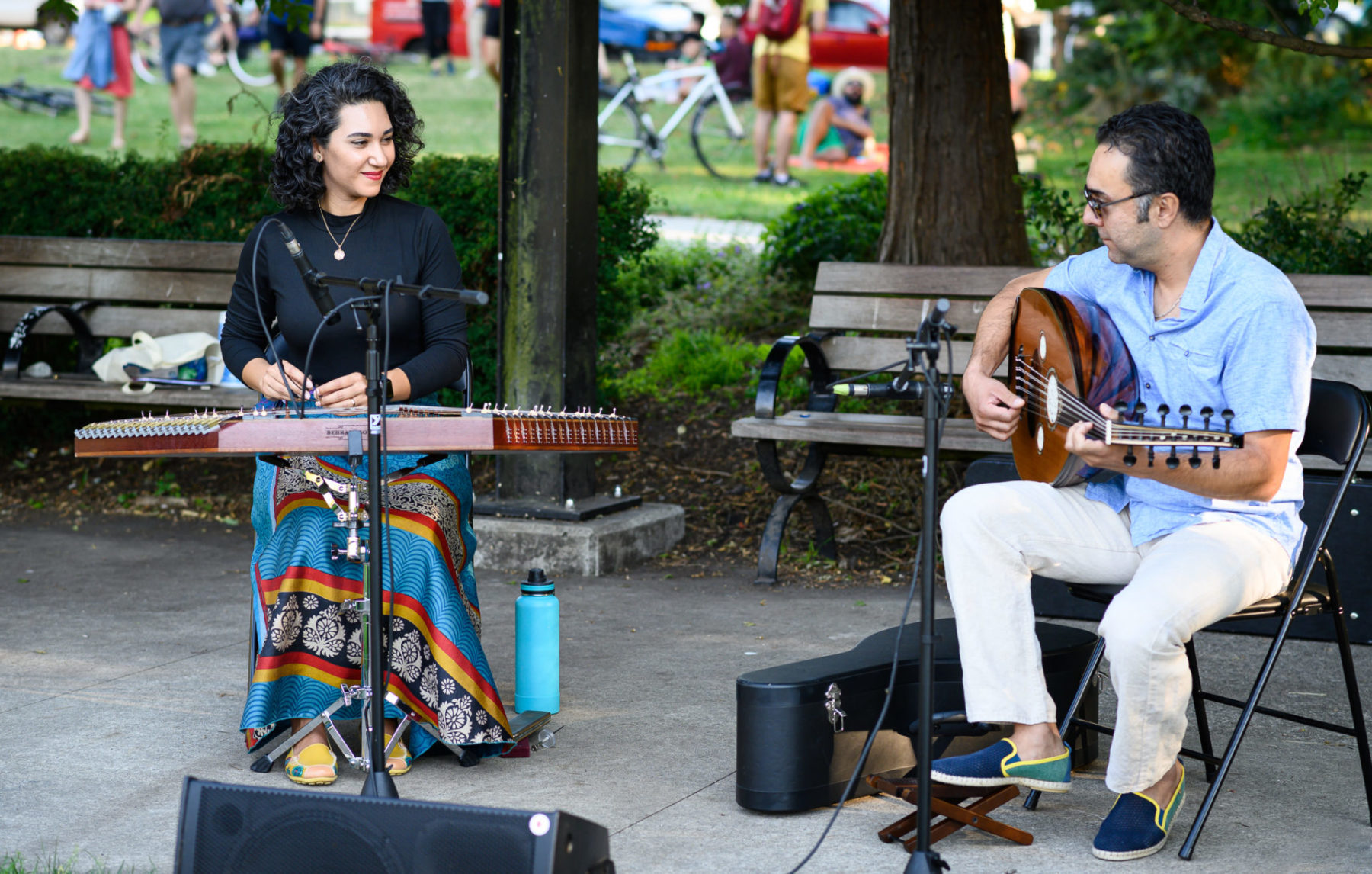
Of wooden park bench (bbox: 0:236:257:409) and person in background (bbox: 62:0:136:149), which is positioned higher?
person in background (bbox: 62:0:136:149)

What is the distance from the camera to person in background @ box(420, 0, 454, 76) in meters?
22.5

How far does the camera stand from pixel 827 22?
63.1ft

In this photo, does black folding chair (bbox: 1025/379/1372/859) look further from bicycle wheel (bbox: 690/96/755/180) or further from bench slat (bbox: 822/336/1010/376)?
bicycle wheel (bbox: 690/96/755/180)

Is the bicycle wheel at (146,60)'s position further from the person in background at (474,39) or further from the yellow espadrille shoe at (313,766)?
the yellow espadrille shoe at (313,766)

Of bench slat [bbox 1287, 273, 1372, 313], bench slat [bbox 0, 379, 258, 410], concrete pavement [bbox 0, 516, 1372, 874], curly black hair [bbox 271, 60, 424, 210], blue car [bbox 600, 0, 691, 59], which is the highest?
blue car [bbox 600, 0, 691, 59]

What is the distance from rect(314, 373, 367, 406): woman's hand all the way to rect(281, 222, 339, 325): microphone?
1.52 feet

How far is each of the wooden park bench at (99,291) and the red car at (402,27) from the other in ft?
56.1

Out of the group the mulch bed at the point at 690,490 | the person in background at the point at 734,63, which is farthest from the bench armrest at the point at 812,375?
the person in background at the point at 734,63

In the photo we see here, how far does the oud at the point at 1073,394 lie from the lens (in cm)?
300

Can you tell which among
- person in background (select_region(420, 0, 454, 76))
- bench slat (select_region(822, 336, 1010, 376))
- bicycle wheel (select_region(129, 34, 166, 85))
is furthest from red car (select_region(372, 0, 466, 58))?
bench slat (select_region(822, 336, 1010, 376))

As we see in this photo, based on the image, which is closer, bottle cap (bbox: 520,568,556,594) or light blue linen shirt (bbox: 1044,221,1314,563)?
light blue linen shirt (bbox: 1044,221,1314,563)

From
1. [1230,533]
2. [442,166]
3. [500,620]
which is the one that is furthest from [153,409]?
[1230,533]

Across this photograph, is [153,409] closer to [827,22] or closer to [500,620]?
[500,620]

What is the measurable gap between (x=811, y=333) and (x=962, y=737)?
8.73ft
